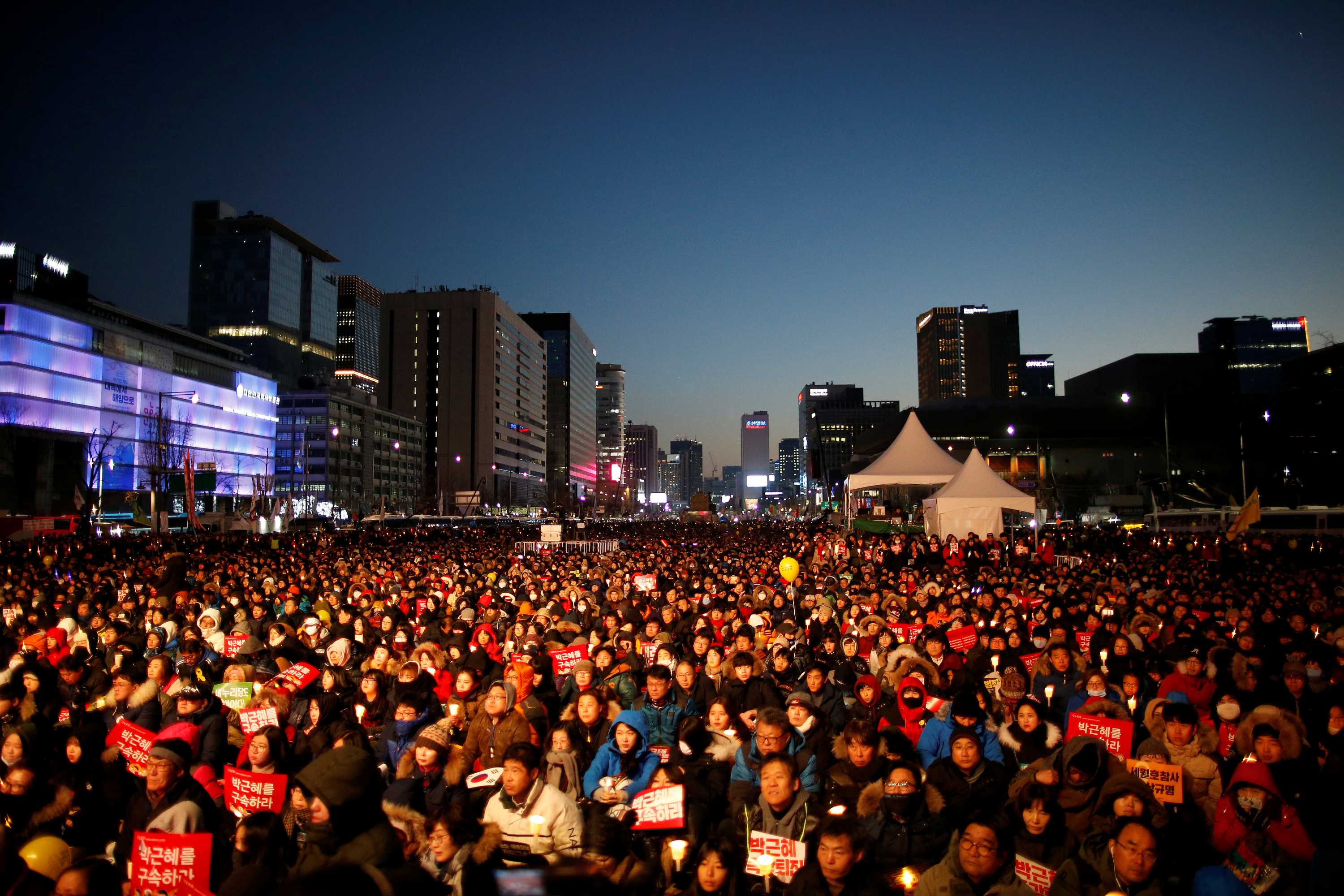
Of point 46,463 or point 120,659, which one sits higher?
point 46,463

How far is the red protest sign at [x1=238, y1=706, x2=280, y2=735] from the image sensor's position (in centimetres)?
641

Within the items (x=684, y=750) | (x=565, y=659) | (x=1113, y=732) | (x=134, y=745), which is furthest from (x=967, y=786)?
(x=134, y=745)

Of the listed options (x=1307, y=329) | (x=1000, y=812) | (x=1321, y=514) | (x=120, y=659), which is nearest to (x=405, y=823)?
(x=1000, y=812)

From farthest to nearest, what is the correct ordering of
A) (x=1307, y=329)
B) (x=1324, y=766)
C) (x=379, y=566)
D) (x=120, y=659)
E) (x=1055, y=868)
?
1. (x=1307, y=329)
2. (x=379, y=566)
3. (x=120, y=659)
4. (x=1324, y=766)
5. (x=1055, y=868)

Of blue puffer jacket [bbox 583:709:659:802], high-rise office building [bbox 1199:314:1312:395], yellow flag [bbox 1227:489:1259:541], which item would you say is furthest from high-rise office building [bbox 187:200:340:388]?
high-rise office building [bbox 1199:314:1312:395]

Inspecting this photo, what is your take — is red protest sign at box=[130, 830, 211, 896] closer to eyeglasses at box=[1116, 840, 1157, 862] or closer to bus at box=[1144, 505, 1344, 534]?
eyeglasses at box=[1116, 840, 1157, 862]

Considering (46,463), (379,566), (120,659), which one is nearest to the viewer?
(120,659)

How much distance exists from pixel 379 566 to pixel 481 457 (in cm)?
12377

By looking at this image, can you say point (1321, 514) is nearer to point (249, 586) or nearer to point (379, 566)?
point (379, 566)

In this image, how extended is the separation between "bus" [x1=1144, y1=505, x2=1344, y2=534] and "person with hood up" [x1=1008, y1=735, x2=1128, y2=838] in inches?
1044

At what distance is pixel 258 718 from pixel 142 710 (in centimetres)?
116

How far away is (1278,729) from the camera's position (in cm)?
520

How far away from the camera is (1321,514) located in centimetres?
3150

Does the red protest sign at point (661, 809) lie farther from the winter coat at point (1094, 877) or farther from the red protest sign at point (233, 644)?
the red protest sign at point (233, 644)
